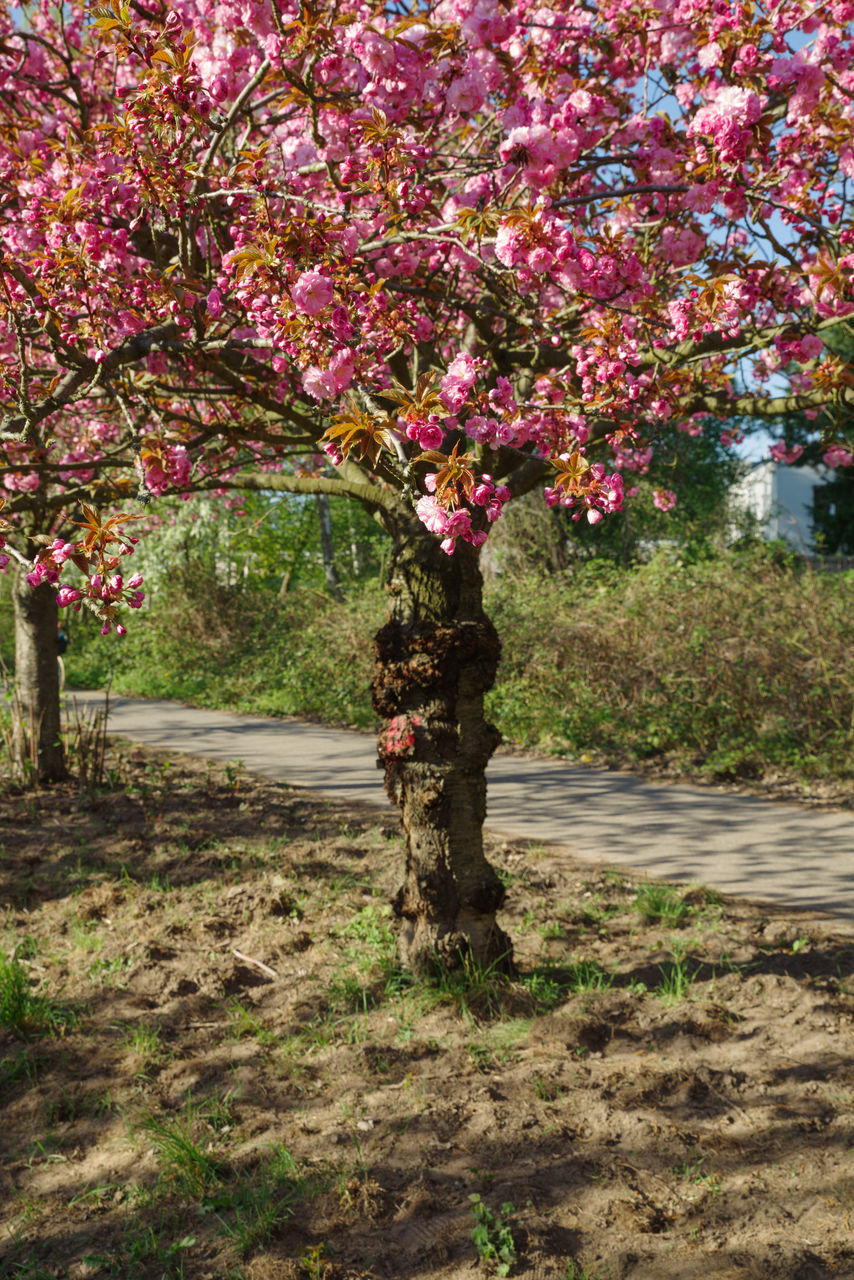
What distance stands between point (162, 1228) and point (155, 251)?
12.8 feet

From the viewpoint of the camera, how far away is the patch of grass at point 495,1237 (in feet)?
7.39

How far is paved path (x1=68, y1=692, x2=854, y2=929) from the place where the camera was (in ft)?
16.3

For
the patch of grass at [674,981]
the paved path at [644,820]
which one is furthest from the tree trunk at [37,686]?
the patch of grass at [674,981]

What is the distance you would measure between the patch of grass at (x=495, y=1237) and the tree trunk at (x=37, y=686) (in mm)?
5418

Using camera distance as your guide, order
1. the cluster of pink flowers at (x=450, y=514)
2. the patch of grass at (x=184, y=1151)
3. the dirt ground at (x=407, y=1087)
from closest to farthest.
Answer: the cluster of pink flowers at (x=450, y=514)
the dirt ground at (x=407, y=1087)
the patch of grass at (x=184, y=1151)

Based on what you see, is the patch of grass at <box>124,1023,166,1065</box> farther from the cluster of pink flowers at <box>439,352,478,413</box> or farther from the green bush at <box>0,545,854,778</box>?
the green bush at <box>0,545,854,778</box>

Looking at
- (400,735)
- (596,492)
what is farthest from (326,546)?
(596,492)

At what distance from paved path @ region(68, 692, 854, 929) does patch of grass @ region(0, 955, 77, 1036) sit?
3.06 meters

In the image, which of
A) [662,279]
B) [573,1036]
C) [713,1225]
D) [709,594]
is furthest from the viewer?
[709,594]

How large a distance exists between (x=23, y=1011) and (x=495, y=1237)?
2157 mm

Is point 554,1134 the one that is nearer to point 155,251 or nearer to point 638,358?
point 638,358

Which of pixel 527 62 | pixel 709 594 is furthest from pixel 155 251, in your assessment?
pixel 709 594

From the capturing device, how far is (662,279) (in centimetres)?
401

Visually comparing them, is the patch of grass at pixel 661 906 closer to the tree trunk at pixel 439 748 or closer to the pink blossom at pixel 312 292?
the tree trunk at pixel 439 748
